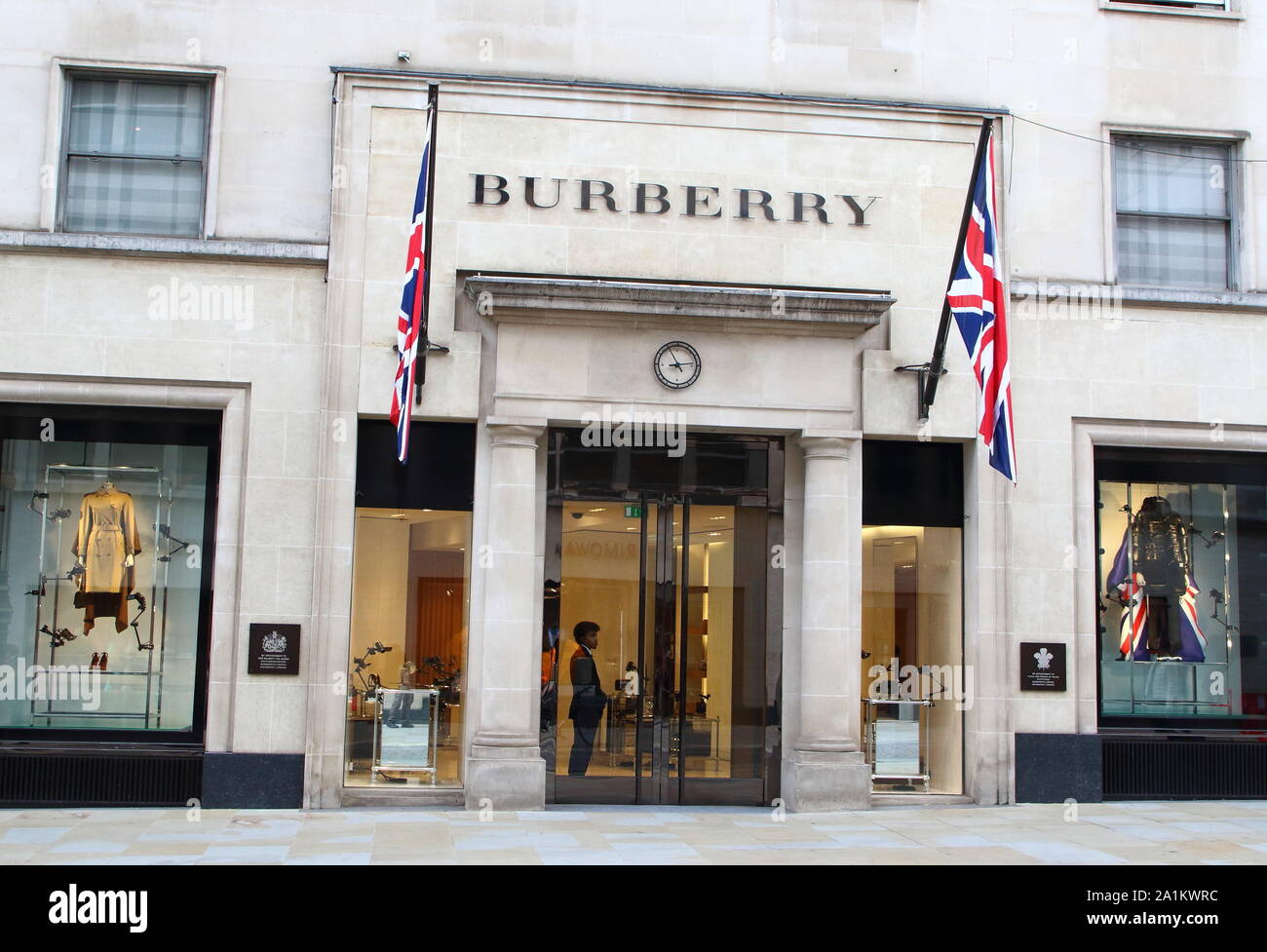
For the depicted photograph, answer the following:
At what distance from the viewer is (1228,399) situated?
16.2 meters

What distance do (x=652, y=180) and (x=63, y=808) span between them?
9.24 m

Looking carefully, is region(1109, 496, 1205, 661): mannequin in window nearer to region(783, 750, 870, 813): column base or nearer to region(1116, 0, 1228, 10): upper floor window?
region(783, 750, 870, 813): column base

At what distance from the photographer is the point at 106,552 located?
48.8ft

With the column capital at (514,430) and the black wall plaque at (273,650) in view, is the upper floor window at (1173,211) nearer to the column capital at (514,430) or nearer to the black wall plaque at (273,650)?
the column capital at (514,430)

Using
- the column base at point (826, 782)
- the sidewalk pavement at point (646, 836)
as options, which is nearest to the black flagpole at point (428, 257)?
the sidewalk pavement at point (646, 836)

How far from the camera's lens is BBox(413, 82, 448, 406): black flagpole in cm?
1389

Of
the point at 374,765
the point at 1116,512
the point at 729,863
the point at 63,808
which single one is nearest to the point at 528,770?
the point at 374,765

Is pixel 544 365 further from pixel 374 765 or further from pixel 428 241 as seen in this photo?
pixel 374 765

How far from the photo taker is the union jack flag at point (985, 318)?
13.9m

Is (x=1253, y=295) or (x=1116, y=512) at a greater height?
(x=1253, y=295)

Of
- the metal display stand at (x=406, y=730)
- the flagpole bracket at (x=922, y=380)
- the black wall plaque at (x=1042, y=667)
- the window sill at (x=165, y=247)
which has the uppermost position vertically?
the window sill at (x=165, y=247)

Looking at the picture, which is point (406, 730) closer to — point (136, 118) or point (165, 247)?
point (165, 247)

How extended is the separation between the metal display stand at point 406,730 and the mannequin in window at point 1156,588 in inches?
317

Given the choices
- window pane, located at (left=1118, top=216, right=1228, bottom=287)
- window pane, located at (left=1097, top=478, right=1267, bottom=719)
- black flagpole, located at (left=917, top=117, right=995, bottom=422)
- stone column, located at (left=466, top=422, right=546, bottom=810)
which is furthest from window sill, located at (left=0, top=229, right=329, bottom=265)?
window pane, located at (left=1097, top=478, right=1267, bottom=719)
